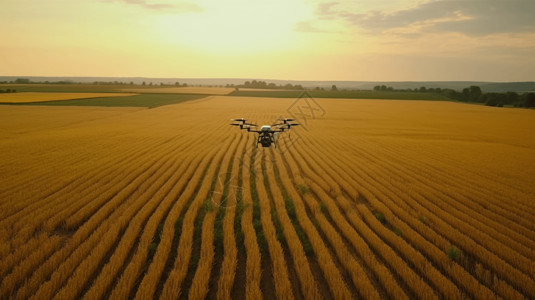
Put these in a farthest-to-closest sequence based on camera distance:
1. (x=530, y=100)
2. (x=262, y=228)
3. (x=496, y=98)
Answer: (x=496, y=98) → (x=530, y=100) → (x=262, y=228)

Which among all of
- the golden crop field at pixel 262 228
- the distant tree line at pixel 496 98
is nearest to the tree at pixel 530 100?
the distant tree line at pixel 496 98

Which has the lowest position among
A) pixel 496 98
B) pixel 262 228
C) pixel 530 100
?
pixel 262 228

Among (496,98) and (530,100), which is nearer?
(530,100)

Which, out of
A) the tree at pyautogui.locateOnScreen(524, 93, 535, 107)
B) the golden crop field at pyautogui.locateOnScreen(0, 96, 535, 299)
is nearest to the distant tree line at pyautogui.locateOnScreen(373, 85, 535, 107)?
the tree at pyautogui.locateOnScreen(524, 93, 535, 107)

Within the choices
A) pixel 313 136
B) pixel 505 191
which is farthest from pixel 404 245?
pixel 313 136

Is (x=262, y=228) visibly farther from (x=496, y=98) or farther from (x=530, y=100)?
(x=496, y=98)

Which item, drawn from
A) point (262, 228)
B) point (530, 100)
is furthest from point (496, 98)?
point (262, 228)

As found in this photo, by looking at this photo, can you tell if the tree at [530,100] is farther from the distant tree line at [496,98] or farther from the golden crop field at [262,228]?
the golden crop field at [262,228]

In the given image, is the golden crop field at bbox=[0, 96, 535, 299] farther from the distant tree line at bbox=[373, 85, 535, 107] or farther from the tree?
the distant tree line at bbox=[373, 85, 535, 107]
